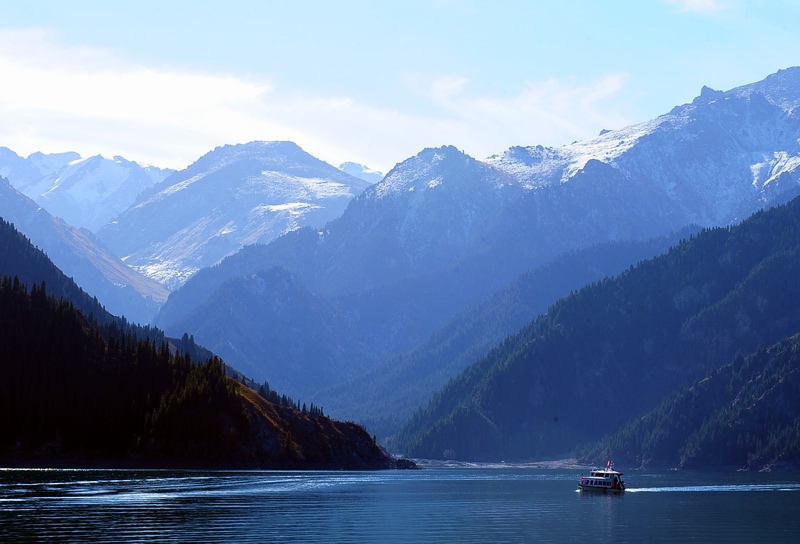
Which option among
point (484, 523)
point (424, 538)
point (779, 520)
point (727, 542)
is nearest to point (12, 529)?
point (424, 538)

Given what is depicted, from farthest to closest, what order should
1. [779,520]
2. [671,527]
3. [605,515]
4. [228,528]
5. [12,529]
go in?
[605,515]
[779,520]
[671,527]
[228,528]
[12,529]

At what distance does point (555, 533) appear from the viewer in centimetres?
16338

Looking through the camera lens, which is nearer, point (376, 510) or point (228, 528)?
point (228, 528)

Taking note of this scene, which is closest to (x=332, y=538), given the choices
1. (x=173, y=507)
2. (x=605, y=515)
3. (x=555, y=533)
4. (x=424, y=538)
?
(x=424, y=538)

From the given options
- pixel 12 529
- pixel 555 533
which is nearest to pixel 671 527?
pixel 555 533

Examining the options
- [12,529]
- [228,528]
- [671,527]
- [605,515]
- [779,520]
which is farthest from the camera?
[605,515]

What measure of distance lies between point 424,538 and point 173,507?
4698 centimetres

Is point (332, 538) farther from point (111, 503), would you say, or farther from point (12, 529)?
point (111, 503)

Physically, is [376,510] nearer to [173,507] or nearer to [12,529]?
[173,507]

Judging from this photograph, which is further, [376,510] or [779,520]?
[376,510]

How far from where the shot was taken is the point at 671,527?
6757 inches

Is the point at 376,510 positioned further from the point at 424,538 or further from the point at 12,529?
the point at 12,529

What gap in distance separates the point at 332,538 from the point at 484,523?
32130mm

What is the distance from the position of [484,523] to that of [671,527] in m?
24.6
